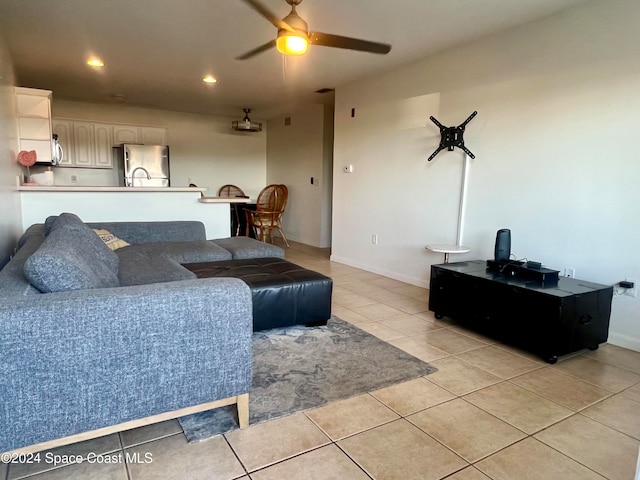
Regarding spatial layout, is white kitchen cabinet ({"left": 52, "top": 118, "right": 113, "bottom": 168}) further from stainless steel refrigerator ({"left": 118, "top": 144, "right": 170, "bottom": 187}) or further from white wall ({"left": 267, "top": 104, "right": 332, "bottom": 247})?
white wall ({"left": 267, "top": 104, "right": 332, "bottom": 247})

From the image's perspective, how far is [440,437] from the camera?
168 centimetres

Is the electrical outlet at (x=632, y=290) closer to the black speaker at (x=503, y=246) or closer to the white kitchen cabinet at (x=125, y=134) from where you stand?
the black speaker at (x=503, y=246)

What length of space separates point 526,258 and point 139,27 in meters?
3.66

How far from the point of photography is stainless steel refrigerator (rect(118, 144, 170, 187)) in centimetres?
664

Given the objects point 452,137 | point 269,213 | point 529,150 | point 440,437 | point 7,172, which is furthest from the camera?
point 269,213

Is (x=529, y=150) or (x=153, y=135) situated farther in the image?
(x=153, y=135)

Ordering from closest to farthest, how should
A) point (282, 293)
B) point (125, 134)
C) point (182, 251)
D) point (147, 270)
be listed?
point (147, 270) < point (282, 293) < point (182, 251) < point (125, 134)

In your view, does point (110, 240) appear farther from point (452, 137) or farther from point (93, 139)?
point (93, 139)

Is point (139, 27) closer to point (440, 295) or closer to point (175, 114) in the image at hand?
point (440, 295)

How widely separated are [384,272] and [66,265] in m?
3.69

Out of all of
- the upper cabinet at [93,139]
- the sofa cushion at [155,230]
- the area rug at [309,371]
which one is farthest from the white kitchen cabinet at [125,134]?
the area rug at [309,371]

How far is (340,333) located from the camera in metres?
2.82

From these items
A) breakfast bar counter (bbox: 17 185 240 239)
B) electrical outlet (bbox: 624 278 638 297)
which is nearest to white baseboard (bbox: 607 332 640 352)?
electrical outlet (bbox: 624 278 638 297)

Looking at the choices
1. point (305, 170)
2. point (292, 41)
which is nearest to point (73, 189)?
point (292, 41)
